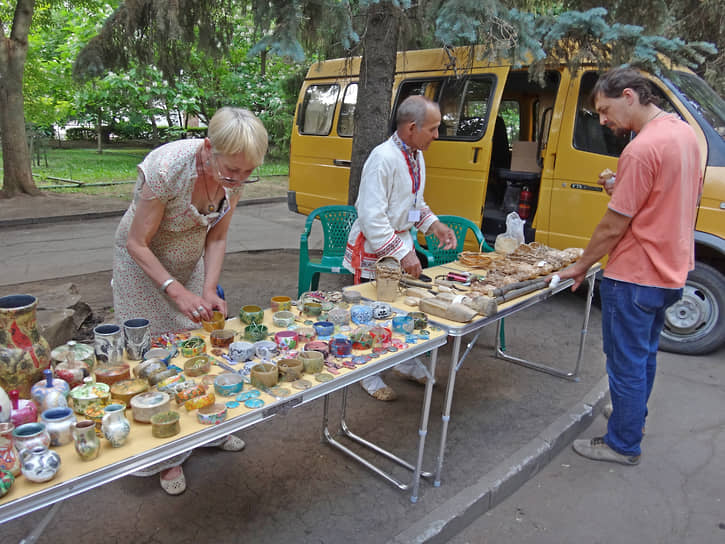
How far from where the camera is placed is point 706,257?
4.40 m

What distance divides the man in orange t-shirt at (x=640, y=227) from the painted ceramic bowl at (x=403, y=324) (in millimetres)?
1115

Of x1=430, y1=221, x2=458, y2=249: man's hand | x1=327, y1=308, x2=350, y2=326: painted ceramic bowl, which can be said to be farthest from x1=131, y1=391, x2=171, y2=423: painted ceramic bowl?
x1=430, y1=221, x2=458, y2=249: man's hand

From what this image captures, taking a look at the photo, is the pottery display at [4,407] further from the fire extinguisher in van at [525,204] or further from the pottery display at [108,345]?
the fire extinguisher in van at [525,204]

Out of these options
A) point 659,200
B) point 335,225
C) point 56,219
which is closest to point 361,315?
point 659,200

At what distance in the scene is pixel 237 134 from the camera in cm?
189

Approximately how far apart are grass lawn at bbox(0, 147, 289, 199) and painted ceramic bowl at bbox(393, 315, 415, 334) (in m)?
11.3

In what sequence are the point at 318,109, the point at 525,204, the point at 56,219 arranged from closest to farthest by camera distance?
the point at 525,204
the point at 318,109
the point at 56,219

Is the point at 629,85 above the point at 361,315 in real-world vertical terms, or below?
above

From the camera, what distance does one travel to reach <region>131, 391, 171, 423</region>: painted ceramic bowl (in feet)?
4.79

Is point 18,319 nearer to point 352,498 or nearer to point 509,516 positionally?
point 352,498

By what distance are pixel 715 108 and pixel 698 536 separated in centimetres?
353

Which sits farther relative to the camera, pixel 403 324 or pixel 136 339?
pixel 403 324

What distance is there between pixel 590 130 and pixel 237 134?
3835 mm

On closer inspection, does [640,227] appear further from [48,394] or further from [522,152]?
[522,152]
